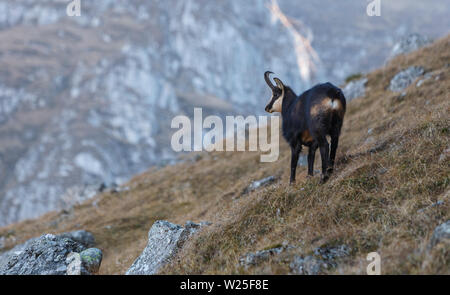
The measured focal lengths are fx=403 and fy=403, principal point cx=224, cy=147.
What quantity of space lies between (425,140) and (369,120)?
822 centimetres

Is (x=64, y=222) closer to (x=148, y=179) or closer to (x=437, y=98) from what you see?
(x=148, y=179)

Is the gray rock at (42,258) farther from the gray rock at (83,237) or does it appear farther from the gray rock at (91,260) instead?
the gray rock at (83,237)

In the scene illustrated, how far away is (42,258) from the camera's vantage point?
827cm

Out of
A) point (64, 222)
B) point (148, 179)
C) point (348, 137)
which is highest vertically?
point (348, 137)

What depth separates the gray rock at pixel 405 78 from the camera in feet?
59.7

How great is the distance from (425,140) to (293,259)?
13.9ft

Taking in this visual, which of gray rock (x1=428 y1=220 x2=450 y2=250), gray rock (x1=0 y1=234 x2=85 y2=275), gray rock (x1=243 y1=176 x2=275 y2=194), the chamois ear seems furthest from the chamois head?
gray rock (x1=0 y1=234 x2=85 y2=275)

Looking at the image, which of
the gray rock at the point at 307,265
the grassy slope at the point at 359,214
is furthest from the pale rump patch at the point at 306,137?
the gray rock at the point at 307,265
